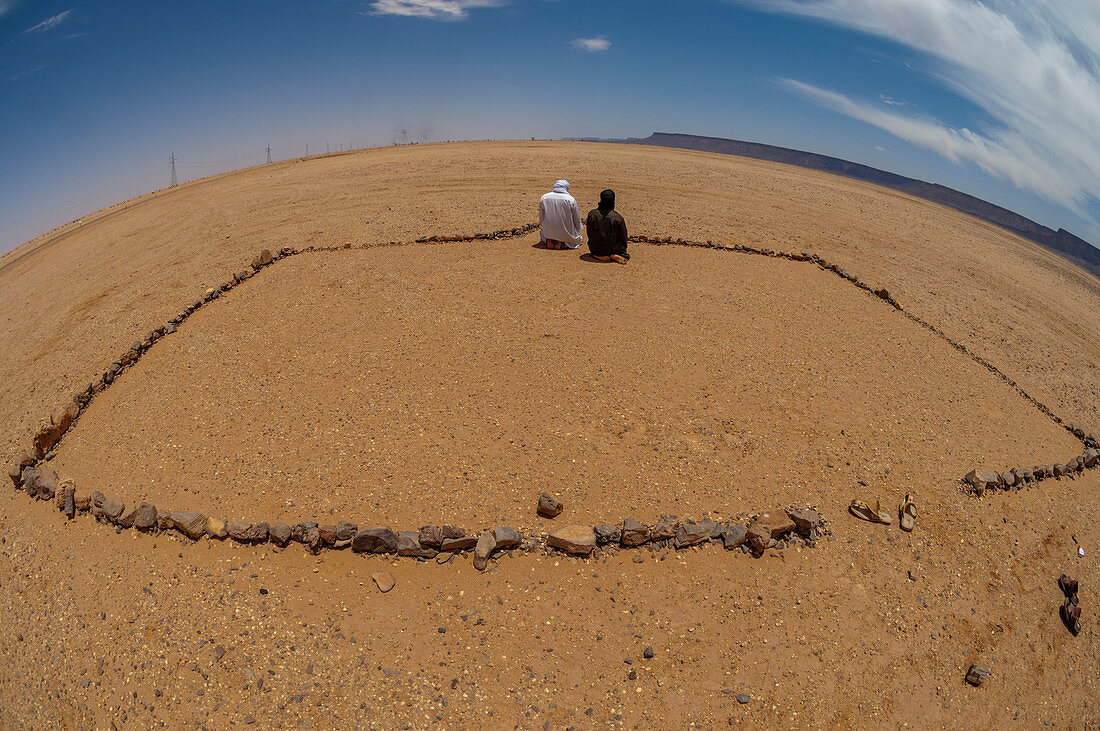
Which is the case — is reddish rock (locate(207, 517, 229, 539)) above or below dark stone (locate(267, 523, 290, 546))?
below

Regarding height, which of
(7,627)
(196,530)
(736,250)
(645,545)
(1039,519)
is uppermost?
(736,250)

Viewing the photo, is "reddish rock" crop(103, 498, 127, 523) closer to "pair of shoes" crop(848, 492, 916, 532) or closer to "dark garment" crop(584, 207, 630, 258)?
"pair of shoes" crop(848, 492, 916, 532)

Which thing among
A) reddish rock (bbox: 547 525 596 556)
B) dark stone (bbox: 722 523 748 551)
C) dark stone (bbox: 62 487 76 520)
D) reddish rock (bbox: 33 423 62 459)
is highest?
dark stone (bbox: 722 523 748 551)

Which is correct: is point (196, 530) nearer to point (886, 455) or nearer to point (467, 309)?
point (467, 309)

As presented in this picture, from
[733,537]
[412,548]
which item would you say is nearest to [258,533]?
[412,548]

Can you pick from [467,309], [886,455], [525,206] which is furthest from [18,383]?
[886,455]

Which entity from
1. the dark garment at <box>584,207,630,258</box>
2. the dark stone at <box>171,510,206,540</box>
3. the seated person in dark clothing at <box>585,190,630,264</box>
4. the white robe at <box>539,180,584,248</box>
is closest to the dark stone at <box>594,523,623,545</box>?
the dark stone at <box>171,510,206,540</box>

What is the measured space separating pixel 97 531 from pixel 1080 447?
12.2 metres

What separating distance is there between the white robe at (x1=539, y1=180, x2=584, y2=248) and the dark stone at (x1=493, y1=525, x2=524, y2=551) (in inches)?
292

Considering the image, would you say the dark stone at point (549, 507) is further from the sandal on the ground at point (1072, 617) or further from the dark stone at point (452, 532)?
the sandal on the ground at point (1072, 617)

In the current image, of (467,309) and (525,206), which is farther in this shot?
(525,206)

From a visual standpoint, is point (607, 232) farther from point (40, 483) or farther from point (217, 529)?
point (40, 483)

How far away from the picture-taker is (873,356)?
767 centimetres

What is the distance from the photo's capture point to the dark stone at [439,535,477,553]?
442 cm
